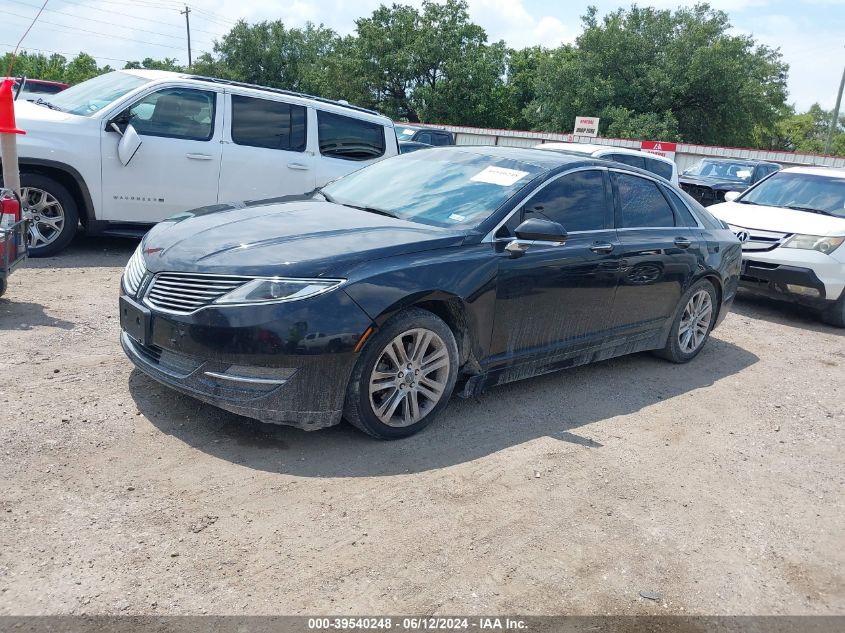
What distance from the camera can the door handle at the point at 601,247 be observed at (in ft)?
17.9

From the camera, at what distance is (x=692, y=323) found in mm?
6762

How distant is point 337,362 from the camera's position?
4.02 meters

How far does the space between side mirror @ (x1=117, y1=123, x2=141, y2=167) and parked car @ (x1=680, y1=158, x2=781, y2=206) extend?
13.3 metres

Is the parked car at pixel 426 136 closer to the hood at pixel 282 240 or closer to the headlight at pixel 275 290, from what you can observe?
the hood at pixel 282 240

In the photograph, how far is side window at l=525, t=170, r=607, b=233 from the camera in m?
5.18

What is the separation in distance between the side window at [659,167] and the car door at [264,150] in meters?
6.87

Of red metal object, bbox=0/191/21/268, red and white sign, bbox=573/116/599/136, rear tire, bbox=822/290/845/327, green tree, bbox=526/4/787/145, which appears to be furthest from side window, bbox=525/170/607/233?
green tree, bbox=526/4/787/145

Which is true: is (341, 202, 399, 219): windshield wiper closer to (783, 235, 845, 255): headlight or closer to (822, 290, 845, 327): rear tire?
(783, 235, 845, 255): headlight

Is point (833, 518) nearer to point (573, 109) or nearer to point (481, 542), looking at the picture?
point (481, 542)

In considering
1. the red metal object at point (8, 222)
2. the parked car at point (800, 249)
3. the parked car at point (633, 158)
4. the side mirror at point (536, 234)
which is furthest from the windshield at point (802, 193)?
the red metal object at point (8, 222)

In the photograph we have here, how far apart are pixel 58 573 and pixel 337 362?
1607mm

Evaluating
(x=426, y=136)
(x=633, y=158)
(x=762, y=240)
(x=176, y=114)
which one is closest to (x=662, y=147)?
(x=426, y=136)

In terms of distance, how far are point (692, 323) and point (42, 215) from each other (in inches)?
250

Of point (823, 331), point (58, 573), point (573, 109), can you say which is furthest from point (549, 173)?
point (573, 109)
